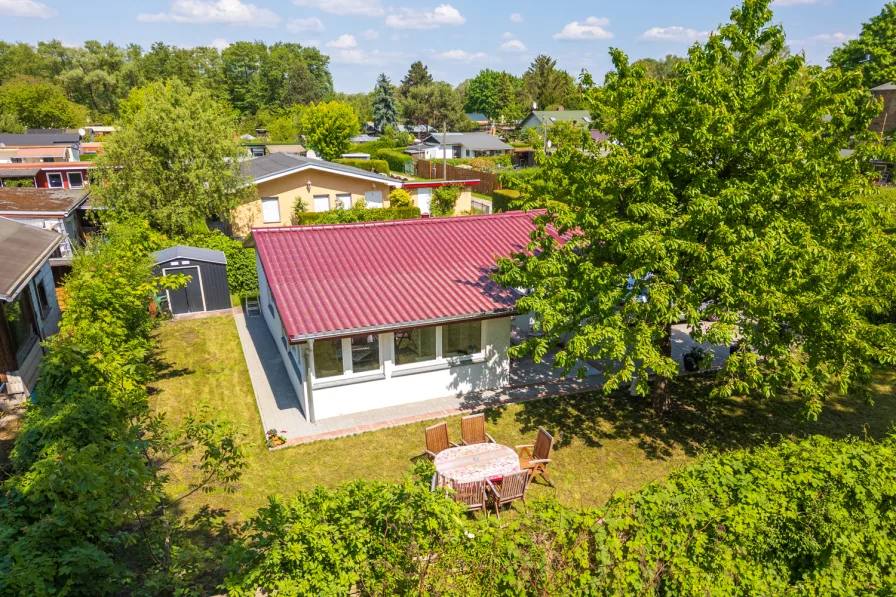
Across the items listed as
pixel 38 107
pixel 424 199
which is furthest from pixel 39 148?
pixel 424 199

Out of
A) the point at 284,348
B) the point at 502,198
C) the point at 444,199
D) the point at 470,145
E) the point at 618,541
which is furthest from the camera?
the point at 470,145

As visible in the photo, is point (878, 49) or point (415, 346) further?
point (878, 49)

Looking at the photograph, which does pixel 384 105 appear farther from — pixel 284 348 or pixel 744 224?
pixel 744 224

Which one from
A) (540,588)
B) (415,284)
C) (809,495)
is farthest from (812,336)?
(415,284)

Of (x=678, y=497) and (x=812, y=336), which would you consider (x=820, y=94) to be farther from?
(x=678, y=497)

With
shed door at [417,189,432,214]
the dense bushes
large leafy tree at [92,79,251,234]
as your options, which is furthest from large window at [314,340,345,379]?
shed door at [417,189,432,214]

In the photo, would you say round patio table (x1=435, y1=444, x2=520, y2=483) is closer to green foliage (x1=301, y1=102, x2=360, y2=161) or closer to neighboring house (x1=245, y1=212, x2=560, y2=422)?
neighboring house (x1=245, y1=212, x2=560, y2=422)

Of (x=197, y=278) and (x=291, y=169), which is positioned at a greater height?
(x=291, y=169)
